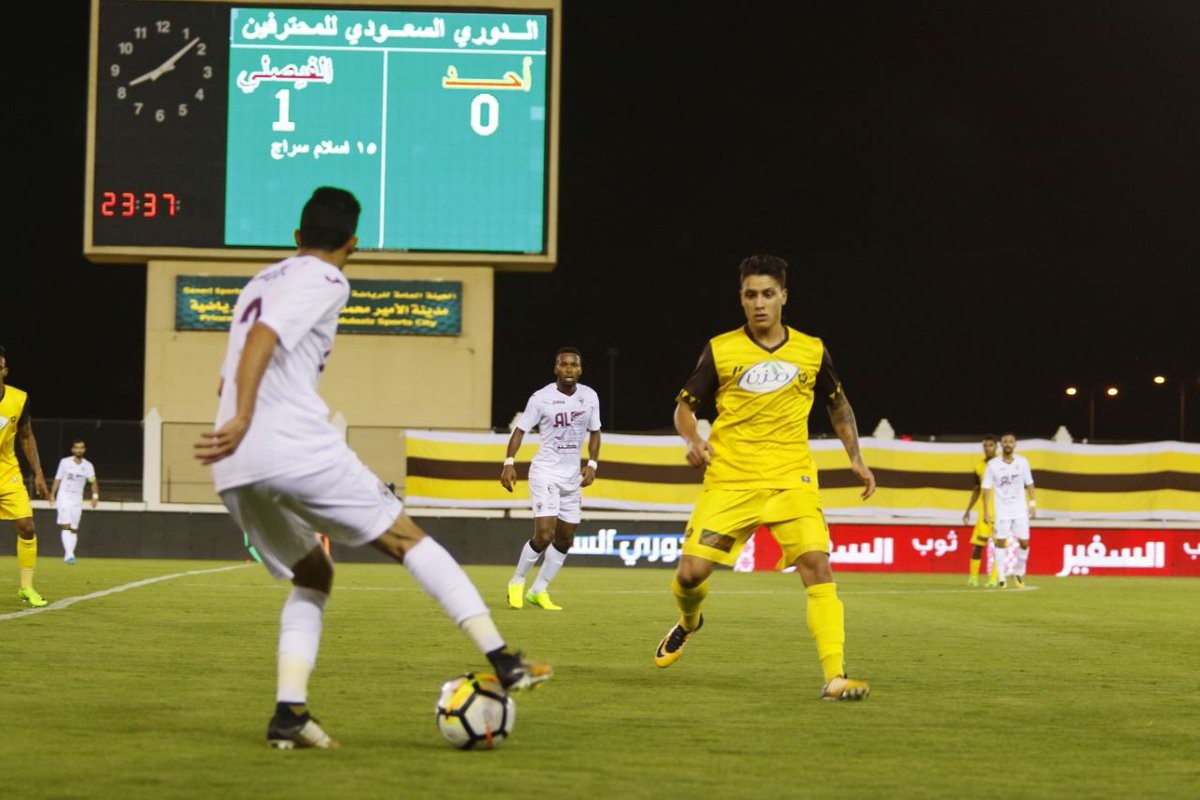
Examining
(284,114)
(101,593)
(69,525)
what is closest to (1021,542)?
(101,593)

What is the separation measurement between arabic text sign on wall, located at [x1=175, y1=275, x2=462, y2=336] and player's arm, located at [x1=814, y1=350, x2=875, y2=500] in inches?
985

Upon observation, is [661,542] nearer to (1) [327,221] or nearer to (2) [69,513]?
(2) [69,513]

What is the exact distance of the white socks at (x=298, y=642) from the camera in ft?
20.8

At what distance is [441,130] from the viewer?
101 ft

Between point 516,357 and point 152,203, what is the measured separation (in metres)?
43.1

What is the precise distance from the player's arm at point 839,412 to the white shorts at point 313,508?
3.39 m

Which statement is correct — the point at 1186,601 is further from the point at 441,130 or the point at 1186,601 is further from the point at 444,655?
the point at 441,130

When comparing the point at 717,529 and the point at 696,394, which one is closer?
the point at 717,529

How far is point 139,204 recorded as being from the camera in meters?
30.8

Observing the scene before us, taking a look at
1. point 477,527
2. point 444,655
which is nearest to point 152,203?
point 477,527

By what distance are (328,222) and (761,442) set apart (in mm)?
3245

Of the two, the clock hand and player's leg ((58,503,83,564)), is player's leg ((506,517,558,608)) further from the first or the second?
the clock hand

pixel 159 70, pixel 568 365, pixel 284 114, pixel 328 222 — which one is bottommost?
pixel 568 365

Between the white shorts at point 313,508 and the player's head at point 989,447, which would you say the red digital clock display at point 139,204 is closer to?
the player's head at point 989,447
